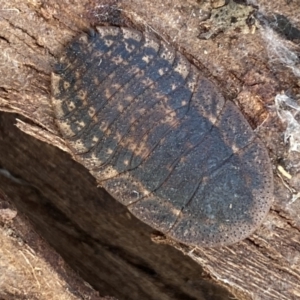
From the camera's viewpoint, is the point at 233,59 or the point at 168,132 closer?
the point at 168,132

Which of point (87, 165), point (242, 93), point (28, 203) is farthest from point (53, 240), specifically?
point (242, 93)

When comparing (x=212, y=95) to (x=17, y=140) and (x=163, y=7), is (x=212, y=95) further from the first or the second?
(x=17, y=140)

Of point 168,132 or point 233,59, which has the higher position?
point 233,59
